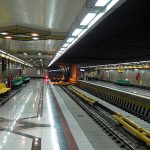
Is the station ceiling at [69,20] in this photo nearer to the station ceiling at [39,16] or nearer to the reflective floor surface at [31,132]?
the station ceiling at [39,16]

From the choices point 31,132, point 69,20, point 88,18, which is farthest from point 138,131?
point 69,20

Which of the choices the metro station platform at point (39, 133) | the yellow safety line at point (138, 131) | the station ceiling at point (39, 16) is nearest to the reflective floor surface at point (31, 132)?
the metro station platform at point (39, 133)

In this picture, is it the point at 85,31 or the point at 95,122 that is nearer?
the point at 85,31

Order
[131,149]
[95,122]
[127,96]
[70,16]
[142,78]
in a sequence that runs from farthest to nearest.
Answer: [142,78] → [127,96] → [95,122] → [70,16] → [131,149]

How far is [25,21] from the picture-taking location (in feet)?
40.4

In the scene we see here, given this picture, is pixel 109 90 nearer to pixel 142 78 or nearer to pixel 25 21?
pixel 25 21

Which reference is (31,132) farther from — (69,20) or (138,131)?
(69,20)

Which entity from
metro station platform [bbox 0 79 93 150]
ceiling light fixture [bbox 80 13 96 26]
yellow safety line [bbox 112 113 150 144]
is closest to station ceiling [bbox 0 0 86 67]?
ceiling light fixture [bbox 80 13 96 26]

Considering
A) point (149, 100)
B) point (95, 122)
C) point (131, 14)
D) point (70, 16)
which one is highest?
point (70, 16)

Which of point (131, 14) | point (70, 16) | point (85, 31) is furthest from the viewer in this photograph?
point (70, 16)

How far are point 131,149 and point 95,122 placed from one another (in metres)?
4.84

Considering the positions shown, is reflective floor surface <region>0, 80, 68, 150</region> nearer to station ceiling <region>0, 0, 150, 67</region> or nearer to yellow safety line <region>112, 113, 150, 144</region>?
yellow safety line <region>112, 113, 150, 144</region>

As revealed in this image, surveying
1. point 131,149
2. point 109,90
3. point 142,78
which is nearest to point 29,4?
A: point 131,149

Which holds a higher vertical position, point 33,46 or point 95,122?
point 33,46
